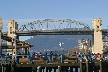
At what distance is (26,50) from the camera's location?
75.4 metres

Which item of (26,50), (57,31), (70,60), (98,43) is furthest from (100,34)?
(70,60)

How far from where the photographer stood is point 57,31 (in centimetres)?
17438

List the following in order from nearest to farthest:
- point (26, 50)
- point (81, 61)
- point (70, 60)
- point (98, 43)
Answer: point (81, 61) < point (70, 60) < point (26, 50) < point (98, 43)

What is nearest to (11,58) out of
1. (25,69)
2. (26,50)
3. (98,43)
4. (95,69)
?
(25,69)

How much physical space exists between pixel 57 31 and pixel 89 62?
12924 cm

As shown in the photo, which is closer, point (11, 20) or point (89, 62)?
point (89, 62)

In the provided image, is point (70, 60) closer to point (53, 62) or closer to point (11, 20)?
point (53, 62)

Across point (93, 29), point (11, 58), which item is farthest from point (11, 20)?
point (11, 58)

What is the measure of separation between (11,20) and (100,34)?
37700mm

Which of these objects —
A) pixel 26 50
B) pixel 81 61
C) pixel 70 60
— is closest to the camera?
pixel 81 61

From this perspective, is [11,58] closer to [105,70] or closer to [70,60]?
[70,60]

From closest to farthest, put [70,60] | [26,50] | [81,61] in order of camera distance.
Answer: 1. [81,61]
2. [70,60]
3. [26,50]

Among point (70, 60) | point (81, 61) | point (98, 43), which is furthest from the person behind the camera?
point (98, 43)

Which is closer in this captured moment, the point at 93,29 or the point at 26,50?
the point at 26,50
